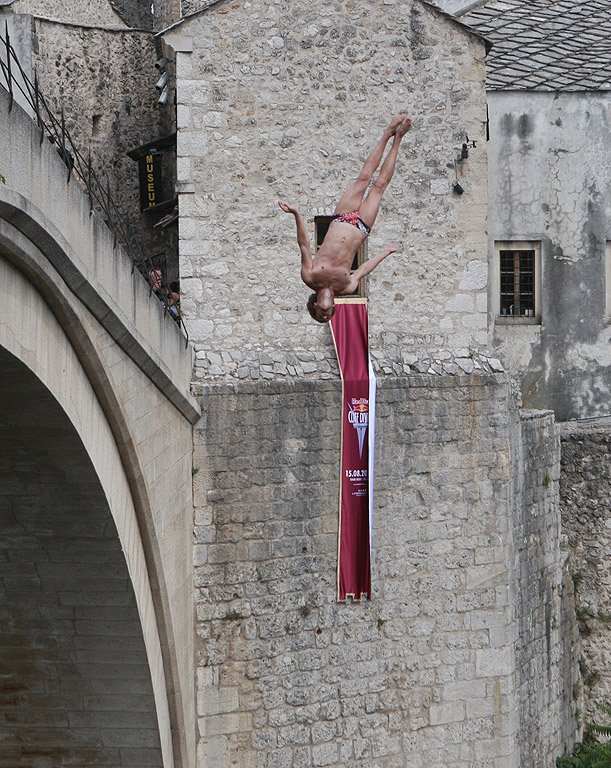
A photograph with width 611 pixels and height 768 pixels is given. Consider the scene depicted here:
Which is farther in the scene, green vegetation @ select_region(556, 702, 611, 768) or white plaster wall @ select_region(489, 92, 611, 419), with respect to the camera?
white plaster wall @ select_region(489, 92, 611, 419)

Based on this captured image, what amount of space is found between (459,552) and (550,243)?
18.7ft

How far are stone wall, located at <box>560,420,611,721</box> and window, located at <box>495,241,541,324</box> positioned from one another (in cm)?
166

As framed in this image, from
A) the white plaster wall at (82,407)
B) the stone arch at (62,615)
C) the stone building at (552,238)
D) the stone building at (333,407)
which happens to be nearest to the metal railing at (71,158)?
the stone building at (333,407)

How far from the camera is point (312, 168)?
11.3 metres

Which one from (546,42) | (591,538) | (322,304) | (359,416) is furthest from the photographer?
(546,42)

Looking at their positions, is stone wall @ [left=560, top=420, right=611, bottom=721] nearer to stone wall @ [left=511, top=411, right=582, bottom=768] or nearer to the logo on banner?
stone wall @ [left=511, top=411, right=582, bottom=768]

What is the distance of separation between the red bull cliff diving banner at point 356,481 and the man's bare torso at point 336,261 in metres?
2.47

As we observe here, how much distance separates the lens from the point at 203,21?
11.1m

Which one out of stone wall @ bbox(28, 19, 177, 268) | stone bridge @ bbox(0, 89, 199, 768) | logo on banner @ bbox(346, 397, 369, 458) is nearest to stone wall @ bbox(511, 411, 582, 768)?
logo on banner @ bbox(346, 397, 369, 458)

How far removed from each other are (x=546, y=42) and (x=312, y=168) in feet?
23.8

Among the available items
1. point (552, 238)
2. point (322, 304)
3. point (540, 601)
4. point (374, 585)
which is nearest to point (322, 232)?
point (322, 304)

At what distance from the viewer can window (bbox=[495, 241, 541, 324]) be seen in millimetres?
15734

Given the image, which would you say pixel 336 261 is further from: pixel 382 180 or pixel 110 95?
pixel 110 95

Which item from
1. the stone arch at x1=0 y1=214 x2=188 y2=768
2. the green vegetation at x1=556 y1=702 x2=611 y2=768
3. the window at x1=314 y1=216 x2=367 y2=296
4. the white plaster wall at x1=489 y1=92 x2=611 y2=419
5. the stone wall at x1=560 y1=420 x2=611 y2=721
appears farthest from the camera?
the white plaster wall at x1=489 y1=92 x2=611 y2=419
